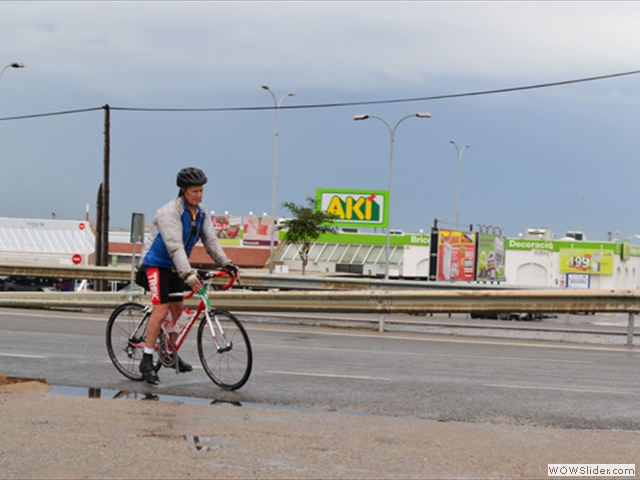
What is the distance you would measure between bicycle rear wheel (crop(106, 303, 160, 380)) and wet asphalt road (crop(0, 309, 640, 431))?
0.15 metres

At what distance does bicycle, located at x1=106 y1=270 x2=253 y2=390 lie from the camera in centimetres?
826

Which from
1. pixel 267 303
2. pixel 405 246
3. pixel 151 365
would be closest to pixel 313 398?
pixel 151 365

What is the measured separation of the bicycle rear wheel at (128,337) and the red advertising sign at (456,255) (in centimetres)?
6943

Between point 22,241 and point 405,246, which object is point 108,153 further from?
point 405,246

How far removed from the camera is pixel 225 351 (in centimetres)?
835

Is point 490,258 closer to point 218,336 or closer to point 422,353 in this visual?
point 422,353

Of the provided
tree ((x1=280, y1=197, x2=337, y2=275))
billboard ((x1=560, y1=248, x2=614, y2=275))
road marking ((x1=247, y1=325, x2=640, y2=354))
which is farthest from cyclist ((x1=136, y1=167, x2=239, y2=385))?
billboard ((x1=560, y1=248, x2=614, y2=275))

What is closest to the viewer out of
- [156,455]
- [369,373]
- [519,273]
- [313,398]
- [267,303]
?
[156,455]

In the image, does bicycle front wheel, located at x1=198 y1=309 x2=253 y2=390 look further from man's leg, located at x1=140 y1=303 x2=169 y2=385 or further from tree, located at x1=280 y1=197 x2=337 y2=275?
tree, located at x1=280 y1=197 x2=337 y2=275

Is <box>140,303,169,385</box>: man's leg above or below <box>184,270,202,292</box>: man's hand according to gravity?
below

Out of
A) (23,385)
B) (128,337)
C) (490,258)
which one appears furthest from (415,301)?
(490,258)

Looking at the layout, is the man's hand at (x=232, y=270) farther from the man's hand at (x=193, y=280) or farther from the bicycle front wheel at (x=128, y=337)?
the bicycle front wheel at (x=128, y=337)

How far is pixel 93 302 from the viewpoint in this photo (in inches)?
711

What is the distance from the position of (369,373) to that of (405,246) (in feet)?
306
